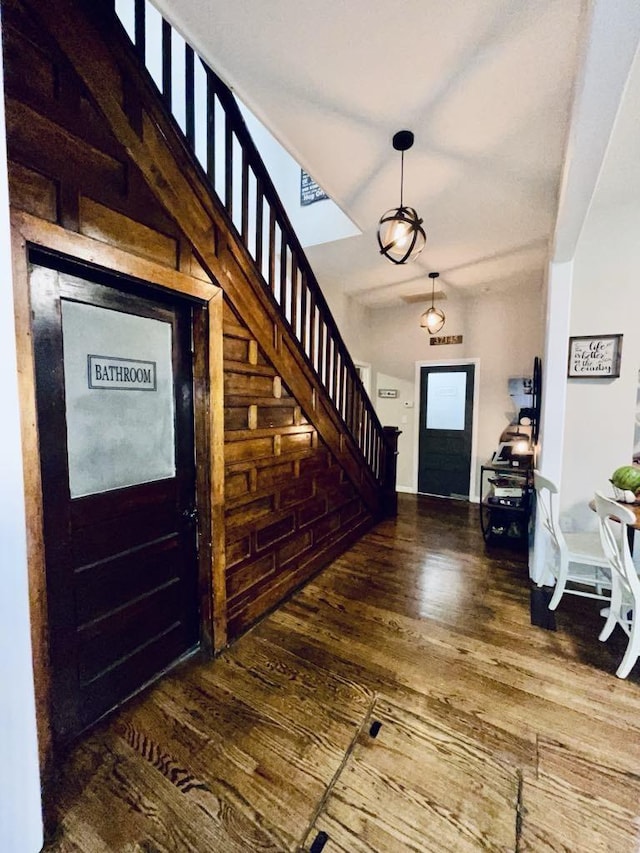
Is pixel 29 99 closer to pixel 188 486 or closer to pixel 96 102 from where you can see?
pixel 96 102

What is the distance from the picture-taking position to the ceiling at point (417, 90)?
1558mm

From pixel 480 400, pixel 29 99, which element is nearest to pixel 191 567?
pixel 29 99

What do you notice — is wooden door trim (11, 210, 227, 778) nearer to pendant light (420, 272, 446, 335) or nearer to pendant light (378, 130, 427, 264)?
pendant light (378, 130, 427, 264)

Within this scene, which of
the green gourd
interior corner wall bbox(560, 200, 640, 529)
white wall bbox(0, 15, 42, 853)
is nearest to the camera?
white wall bbox(0, 15, 42, 853)

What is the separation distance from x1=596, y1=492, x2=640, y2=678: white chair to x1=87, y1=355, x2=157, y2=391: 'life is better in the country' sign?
259cm

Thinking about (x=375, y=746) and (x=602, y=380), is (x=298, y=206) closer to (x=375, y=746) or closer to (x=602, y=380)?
(x=602, y=380)

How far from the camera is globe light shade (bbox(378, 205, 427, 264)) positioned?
2.23 m

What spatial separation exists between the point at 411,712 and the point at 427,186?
3.42 metres

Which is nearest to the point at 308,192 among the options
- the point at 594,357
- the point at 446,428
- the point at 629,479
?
the point at 594,357

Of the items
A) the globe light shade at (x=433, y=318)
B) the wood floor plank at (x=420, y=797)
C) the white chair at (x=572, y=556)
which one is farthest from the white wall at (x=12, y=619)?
the globe light shade at (x=433, y=318)

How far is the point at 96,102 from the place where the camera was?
1.35 meters

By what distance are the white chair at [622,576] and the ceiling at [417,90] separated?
7.08ft

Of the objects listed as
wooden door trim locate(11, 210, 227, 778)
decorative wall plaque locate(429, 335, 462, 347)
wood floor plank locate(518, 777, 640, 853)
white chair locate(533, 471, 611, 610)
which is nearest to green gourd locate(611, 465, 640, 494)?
white chair locate(533, 471, 611, 610)

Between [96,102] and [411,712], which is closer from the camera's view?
[96,102]
